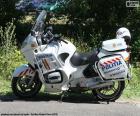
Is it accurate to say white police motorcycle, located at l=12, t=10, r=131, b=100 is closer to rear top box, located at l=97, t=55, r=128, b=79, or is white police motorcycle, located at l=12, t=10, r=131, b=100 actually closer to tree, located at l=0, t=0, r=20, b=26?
rear top box, located at l=97, t=55, r=128, b=79

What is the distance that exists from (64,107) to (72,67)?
2.85ft

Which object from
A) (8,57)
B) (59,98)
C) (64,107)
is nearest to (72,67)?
(59,98)

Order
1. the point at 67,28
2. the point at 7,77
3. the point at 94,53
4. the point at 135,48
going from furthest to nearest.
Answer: the point at 67,28 → the point at 135,48 → the point at 7,77 → the point at 94,53

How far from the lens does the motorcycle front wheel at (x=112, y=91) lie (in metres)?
10.1

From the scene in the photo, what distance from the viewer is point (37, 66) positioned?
10.1 metres

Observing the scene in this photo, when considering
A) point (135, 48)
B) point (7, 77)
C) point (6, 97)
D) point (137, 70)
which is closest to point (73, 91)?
point (6, 97)

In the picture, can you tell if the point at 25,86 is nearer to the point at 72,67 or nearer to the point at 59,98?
the point at 59,98

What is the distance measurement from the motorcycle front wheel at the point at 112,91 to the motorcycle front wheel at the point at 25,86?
3.72ft

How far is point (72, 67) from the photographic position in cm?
1005

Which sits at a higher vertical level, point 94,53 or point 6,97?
point 94,53

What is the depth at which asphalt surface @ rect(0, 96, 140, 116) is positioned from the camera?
30.1 feet

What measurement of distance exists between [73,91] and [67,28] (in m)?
5.97

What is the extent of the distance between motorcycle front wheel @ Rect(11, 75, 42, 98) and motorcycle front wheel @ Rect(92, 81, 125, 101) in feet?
3.72

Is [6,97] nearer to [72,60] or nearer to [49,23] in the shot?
[72,60]
